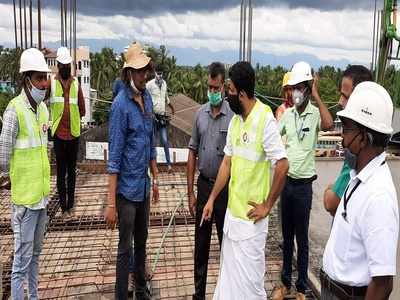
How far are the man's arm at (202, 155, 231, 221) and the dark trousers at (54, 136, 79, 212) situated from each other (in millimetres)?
2098

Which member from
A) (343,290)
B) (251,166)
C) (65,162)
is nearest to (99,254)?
(65,162)

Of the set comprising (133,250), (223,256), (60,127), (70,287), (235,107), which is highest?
(235,107)

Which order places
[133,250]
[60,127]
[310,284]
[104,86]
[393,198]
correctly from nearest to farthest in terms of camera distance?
1. [393,198]
2. [133,250]
3. [310,284]
4. [60,127]
5. [104,86]

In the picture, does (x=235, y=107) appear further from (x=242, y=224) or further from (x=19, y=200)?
(x=19, y=200)

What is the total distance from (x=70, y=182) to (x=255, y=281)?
2.72 metres

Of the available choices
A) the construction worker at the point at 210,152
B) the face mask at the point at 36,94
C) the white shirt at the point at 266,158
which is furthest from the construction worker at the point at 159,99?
the white shirt at the point at 266,158

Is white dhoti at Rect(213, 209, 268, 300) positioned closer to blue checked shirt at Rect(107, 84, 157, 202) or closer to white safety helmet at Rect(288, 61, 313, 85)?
blue checked shirt at Rect(107, 84, 157, 202)

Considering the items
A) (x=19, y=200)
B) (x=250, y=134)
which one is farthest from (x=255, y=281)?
(x=19, y=200)

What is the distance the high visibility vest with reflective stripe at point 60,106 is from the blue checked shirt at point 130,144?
5.12ft

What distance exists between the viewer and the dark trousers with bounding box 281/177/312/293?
3186 mm

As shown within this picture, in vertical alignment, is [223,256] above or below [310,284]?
above

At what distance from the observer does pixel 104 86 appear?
45.6 meters

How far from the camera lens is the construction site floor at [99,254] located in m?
3.51

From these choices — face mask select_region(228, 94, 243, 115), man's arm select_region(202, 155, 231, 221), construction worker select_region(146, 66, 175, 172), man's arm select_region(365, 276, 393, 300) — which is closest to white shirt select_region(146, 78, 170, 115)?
construction worker select_region(146, 66, 175, 172)
